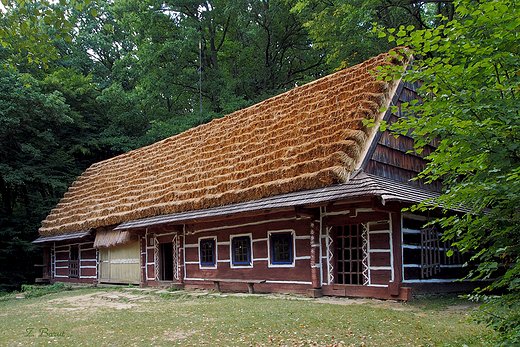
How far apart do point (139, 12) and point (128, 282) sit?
1949 centimetres

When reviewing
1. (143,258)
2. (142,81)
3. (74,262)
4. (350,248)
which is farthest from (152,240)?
(142,81)

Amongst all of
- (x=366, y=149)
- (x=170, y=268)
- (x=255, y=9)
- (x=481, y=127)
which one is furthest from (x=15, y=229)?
(x=481, y=127)

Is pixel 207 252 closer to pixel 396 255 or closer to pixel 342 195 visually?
pixel 342 195

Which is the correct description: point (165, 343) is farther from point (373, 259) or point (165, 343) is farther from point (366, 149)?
point (366, 149)

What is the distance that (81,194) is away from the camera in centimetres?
2205

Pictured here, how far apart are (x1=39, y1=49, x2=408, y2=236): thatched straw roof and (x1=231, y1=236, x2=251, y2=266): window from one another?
148cm

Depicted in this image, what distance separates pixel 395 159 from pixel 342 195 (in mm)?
2978

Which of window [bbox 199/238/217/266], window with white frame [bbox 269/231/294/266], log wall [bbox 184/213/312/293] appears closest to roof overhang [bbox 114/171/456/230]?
log wall [bbox 184/213/312/293]

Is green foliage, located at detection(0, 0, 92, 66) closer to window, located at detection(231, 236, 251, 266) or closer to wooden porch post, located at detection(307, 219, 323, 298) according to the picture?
wooden porch post, located at detection(307, 219, 323, 298)

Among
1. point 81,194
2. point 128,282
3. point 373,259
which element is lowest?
point 128,282

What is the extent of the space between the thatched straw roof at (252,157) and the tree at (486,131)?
223cm

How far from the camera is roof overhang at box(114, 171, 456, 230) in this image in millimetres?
9234

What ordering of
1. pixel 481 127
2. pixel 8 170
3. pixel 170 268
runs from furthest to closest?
pixel 8 170 < pixel 170 268 < pixel 481 127

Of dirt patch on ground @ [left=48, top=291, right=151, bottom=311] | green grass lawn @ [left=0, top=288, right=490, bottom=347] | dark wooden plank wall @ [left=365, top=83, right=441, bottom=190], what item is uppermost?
dark wooden plank wall @ [left=365, top=83, right=441, bottom=190]
